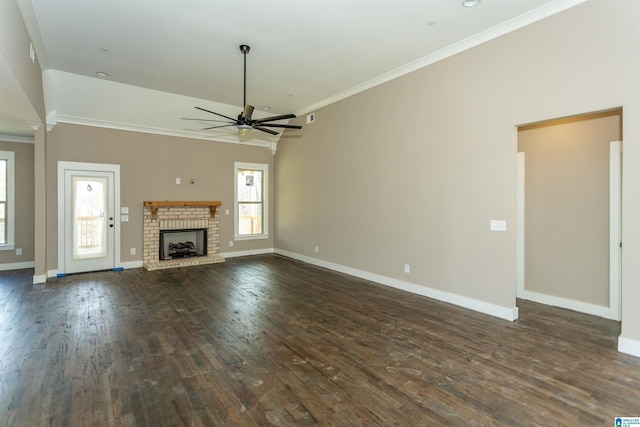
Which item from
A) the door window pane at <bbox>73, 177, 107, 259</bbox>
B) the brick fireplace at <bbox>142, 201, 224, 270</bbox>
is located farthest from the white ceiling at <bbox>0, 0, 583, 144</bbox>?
the brick fireplace at <bbox>142, 201, 224, 270</bbox>

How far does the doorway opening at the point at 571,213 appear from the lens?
374cm

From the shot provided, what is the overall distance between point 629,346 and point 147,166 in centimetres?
787

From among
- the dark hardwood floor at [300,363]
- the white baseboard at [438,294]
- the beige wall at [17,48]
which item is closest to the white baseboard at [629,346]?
the dark hardwood floor at [300,363]

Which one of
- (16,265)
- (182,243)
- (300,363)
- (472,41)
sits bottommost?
(300,363)

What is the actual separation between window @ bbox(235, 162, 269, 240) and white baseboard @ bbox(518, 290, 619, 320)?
5.88 meters

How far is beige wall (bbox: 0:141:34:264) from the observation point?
628cm

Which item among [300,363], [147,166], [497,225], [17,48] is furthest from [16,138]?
[497,225]

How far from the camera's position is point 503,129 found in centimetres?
377

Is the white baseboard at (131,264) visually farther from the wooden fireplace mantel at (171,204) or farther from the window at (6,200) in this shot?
the window at (6,200)

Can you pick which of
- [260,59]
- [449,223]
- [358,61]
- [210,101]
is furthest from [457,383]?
[210,101]

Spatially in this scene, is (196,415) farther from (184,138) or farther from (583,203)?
(184,138)

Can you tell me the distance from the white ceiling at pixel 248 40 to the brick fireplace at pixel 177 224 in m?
2.17

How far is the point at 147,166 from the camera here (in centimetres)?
671

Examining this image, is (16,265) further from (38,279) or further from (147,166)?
(147,166)
